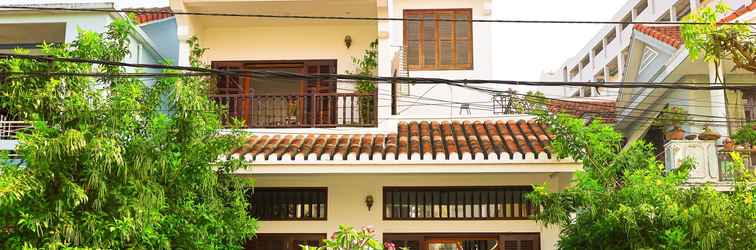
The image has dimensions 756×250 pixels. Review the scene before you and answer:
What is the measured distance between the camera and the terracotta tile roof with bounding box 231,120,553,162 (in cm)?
1013

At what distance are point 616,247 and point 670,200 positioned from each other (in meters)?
0.84

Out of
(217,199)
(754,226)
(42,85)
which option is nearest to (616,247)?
(754,226)

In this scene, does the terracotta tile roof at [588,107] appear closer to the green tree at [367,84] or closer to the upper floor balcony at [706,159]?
the upper floor balcony at [706,159]

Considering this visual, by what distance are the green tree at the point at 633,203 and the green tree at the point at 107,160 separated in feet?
11.8

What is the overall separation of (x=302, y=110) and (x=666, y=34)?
6.40 meters

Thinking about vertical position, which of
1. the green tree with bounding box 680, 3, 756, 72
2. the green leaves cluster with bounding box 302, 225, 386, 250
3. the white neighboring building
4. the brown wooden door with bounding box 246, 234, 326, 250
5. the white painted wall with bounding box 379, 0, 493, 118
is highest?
the white neighboring building

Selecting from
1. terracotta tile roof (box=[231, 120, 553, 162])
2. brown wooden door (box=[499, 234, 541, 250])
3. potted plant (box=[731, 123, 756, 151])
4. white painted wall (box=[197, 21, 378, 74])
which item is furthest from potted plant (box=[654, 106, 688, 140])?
white painted wall (box=[197, 21, 378, 74])

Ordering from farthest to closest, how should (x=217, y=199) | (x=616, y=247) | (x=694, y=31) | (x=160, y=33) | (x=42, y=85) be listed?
(x=160, y=33) → (x=217, y=199) → (x=616, y=247) → (x=42, y=85) → (x=694, y=31)

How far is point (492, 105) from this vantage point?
14.3 metres

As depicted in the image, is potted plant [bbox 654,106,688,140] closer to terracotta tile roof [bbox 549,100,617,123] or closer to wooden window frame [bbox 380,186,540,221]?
terracotta tile roof [bbox 549,100,617,123]

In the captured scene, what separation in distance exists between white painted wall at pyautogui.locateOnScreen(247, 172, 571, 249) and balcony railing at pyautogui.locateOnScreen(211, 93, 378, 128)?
34.7 inches

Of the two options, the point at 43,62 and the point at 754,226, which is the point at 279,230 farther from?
the point at 754,226

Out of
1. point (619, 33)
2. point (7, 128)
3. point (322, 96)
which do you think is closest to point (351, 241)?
point (322, 96)

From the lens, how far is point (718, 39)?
6.94 m
